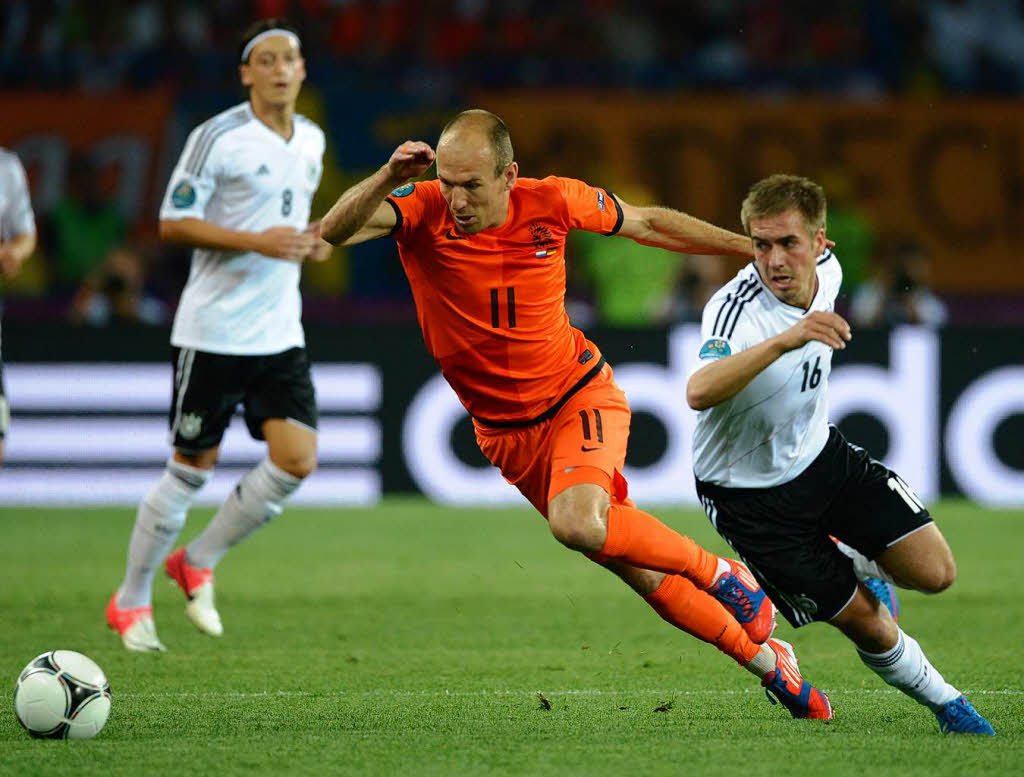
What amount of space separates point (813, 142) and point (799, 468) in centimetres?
1068

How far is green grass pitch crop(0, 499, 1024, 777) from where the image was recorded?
431 centimetres

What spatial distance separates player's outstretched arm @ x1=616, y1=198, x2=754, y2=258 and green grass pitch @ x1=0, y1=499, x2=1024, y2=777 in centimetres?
154

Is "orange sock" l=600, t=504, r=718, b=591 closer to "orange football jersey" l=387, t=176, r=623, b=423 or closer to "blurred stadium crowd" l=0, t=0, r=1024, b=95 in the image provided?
"orange football jersey" l=387, t=176, r=623, b=423

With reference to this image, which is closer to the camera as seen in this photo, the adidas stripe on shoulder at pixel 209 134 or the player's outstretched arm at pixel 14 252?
the adidas stripe on shoulder at pixel 209 134

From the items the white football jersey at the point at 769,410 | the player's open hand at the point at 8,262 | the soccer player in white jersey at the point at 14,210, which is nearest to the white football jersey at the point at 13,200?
the soccer player in white jersey at the point at 14,210

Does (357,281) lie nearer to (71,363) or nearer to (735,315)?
(71,363)

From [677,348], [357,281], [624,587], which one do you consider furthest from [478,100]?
[624,587]

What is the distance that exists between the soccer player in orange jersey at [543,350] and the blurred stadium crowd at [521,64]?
22.0 ft

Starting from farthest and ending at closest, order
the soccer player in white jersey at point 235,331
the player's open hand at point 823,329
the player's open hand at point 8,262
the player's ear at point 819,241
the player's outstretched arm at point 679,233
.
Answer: the player's open hand at point 8,262
the soccer player in white jersey at point 235,331
the player's outstretched arm at point 679,233
the player's ear at point 819,241
the player's open hand at point 823,329

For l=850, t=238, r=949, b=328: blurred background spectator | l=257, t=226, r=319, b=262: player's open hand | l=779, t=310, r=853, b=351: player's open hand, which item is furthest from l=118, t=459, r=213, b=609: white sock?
l=850, t=238, r=949, b=328: blurred background spectator

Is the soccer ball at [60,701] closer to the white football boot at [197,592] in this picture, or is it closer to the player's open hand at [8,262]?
the white football boot at [197,592]

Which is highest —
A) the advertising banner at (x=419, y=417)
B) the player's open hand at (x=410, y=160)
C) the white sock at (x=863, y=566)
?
the player's open hand at (x=410, y=160)

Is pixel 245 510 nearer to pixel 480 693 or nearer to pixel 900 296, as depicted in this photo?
pixel 480 693

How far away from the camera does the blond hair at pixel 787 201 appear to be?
15.2 feet
